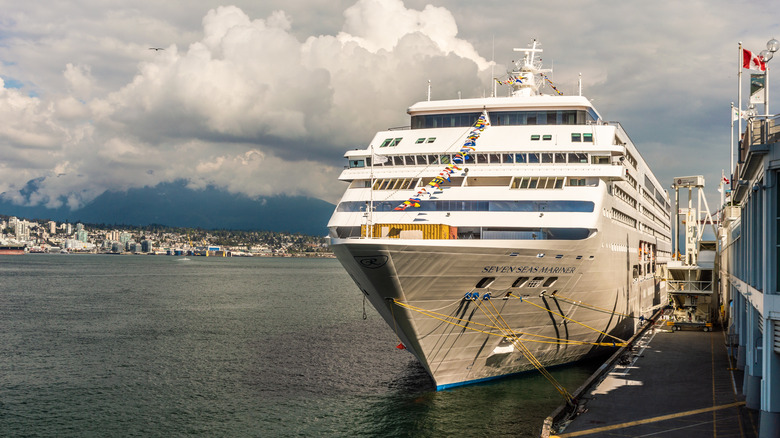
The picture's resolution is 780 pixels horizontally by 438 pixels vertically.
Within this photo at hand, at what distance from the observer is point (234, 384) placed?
28047mm

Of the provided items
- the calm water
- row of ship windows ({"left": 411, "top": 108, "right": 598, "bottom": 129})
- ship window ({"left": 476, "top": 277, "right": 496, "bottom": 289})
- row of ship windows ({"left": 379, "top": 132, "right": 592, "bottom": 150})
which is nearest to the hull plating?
ship window ({"left": 476, "top": 277, "right": 496, "bottom": 289})

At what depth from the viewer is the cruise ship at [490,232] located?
20.7 metres

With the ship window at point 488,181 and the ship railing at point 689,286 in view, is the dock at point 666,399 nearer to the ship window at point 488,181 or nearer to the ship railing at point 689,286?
the ship window at point 488,181

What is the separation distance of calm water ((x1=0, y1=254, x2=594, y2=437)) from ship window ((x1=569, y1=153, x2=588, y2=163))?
357 inches

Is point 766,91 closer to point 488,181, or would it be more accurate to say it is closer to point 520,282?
point 520,282

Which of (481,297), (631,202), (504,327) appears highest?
(631,202)

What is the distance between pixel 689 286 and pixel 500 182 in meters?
25.2

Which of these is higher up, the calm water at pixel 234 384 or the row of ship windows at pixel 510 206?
the row of ship windows at pixel 510 206

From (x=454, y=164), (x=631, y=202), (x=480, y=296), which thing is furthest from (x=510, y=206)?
(x=631, y=202)

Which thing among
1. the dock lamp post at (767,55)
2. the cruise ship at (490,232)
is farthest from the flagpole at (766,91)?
the cruise ship at (490,232)

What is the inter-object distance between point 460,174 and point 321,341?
19.2 m

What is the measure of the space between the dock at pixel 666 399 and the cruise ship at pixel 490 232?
284 centimetres

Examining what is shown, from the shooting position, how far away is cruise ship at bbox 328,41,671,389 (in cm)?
2069

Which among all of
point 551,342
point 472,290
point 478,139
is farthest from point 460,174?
point 551,342
